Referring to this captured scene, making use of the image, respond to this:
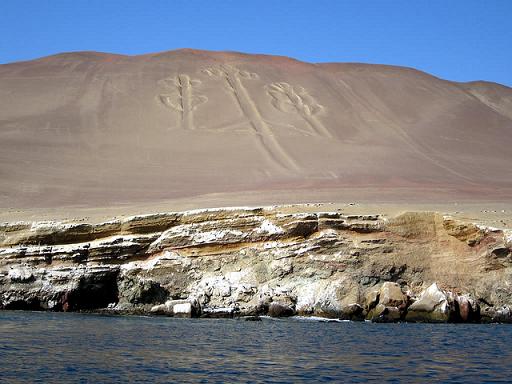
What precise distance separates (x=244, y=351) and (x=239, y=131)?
134 feet

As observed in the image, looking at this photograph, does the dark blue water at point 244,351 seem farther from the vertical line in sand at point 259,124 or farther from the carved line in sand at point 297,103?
the carved line in sand at point 297,103

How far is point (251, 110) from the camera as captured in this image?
61125 mm

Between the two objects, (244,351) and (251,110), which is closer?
(244,351)

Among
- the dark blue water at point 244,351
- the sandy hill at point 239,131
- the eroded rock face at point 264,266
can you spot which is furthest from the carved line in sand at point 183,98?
the dark blue water at point 244,351

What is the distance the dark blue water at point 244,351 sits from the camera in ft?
46.7

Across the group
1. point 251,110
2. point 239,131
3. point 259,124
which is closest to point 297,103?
point 251,110

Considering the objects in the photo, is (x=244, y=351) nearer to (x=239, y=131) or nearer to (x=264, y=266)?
(x=264, y=266)

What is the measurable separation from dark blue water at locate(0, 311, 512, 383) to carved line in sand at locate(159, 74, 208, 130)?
37.4 metres

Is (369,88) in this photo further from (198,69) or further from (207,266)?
(207,266)

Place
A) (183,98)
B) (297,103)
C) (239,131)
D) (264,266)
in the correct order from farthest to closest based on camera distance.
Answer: (297,103)
(183,98)
(239,131)
(264,266)

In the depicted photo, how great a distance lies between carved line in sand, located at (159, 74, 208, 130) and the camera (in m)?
59.6

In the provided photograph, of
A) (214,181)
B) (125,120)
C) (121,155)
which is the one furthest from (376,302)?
(125,120)

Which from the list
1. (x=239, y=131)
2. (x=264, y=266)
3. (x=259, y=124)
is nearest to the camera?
(x=264, y=266)

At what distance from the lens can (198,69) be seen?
229 feet
